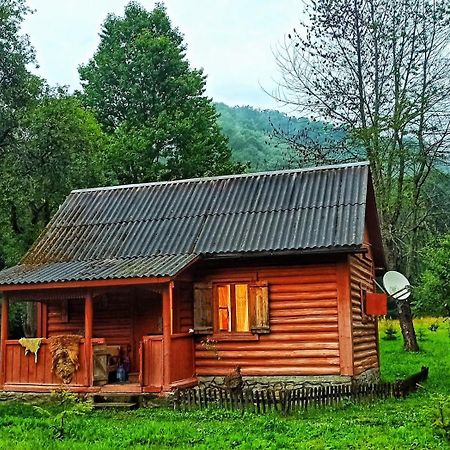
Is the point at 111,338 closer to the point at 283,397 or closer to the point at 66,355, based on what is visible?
the point at 66,355

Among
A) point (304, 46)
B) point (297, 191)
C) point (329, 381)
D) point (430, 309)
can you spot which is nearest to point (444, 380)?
point (430, 309)

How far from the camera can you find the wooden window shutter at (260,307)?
1614cm

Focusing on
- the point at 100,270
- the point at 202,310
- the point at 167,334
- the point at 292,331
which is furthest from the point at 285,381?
the point at 100,270

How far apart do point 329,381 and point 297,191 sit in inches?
203

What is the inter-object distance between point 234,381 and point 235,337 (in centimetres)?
124

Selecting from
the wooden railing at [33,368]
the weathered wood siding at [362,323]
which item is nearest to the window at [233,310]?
the weathered wood siding at [362,323]

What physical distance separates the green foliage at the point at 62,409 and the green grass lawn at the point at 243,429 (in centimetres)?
17

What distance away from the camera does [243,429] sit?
36.7 ft

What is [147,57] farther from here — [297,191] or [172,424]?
[172,424]

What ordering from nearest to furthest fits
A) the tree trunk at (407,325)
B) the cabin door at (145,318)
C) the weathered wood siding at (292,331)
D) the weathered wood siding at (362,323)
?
the weathered wood siding at (292,331) < the weathered wood siding at (362,323) < the cabin door at (145,318) < the tree trunk at (407,325)

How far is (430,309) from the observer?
16203 mm

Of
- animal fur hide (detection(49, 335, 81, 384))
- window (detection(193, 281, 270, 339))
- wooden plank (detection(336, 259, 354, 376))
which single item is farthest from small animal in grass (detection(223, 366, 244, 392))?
animal fur hide (detection(49, 335, 81, 384))

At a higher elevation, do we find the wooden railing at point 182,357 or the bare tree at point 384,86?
the bare tree at point 384,86

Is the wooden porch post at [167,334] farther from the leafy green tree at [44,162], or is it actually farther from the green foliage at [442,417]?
the leafy green tree at [44,162]
